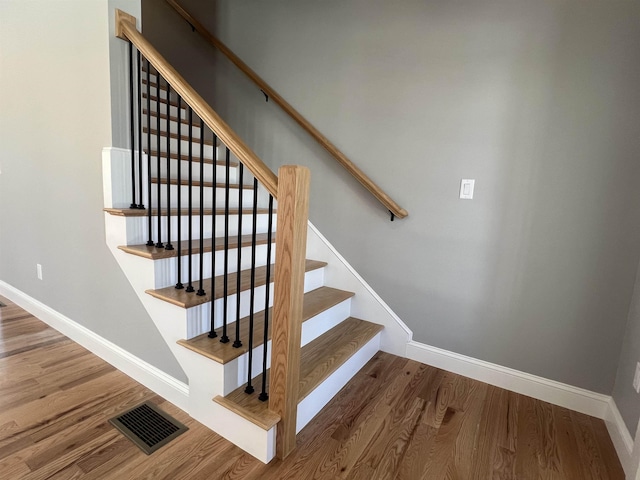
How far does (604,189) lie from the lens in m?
1.70

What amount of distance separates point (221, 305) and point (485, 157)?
1.61 meters

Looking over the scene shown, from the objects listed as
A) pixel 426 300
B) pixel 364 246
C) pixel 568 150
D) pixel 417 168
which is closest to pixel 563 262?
pixel 568 150

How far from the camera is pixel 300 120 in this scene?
2.46 meters

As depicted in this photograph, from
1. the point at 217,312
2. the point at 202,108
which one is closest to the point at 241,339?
the point at 217,312

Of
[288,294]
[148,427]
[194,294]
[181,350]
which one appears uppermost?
[288,294]

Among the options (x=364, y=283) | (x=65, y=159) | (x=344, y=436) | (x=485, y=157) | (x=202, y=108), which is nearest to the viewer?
(x=202, y=108)

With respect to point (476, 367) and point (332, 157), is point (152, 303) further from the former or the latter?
point (476, 367)

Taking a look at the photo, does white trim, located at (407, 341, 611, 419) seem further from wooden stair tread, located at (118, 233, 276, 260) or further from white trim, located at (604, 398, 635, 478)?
wooden stair tread, located at (118, 233, 276, 260)

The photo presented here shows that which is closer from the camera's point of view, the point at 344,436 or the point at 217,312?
the point at 344,436

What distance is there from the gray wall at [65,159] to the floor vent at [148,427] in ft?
0.62

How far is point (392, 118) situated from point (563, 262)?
49.3 inches

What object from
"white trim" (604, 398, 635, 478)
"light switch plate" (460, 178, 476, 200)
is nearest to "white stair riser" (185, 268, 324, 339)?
"light switch plate" (460, 178, 476, 200)

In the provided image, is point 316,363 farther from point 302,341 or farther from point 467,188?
point 467,188

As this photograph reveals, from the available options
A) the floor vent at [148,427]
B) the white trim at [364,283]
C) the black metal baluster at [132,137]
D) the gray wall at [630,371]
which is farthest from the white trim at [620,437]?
the black metal baluster at [132,137]
